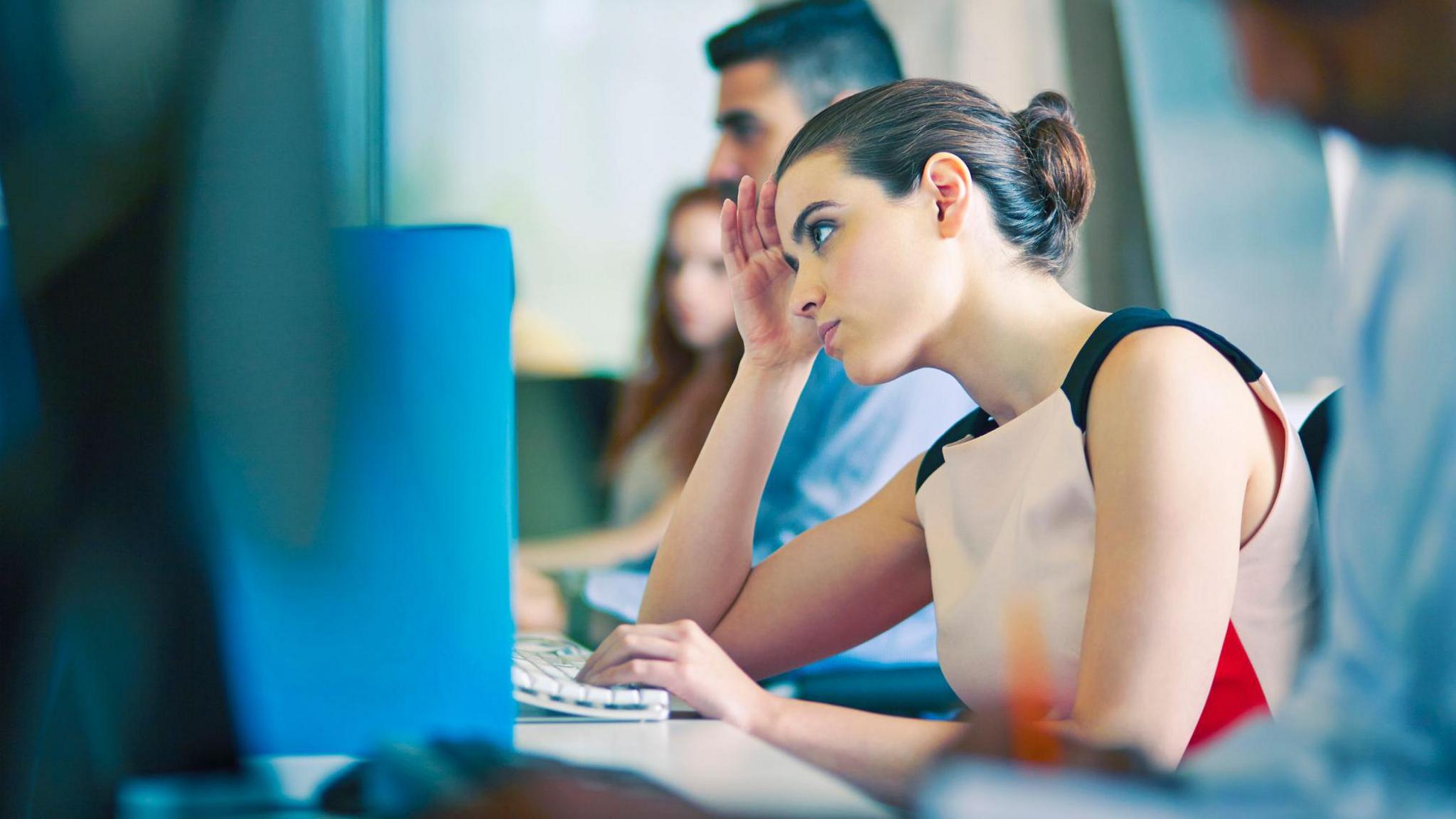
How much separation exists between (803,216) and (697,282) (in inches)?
69.6

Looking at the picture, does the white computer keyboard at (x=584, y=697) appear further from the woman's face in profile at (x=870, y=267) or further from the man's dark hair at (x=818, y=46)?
the man's dark hair at (x=818, y=46)

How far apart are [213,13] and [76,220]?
0.10 m

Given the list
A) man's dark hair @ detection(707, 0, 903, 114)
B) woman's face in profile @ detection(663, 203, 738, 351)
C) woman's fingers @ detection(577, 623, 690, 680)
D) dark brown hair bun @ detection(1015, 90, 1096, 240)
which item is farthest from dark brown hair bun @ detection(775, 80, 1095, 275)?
woman's face in profile @ detection(663, 203, 738, 351)

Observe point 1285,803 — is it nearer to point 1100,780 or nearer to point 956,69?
point 1100,780

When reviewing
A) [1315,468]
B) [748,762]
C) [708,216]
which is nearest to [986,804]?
[748,762]

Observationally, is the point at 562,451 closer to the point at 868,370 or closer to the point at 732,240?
the point at 732,240

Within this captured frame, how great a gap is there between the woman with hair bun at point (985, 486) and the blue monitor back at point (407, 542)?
0.18 meters

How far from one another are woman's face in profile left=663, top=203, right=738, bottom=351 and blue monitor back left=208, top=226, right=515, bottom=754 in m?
2.07

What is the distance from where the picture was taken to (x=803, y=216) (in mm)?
995

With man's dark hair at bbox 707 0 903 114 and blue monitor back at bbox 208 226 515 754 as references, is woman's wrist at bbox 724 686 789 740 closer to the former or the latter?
blue monitor back at bbox 208 226 515 754

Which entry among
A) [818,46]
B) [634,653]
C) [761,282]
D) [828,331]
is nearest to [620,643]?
[634,653]

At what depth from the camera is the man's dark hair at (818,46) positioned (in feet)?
6.72

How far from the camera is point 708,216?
274 centimetres

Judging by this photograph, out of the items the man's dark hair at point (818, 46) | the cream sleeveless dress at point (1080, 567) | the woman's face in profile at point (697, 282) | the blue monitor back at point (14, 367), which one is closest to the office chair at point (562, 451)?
the woman's face in profile at point (697, 282)
